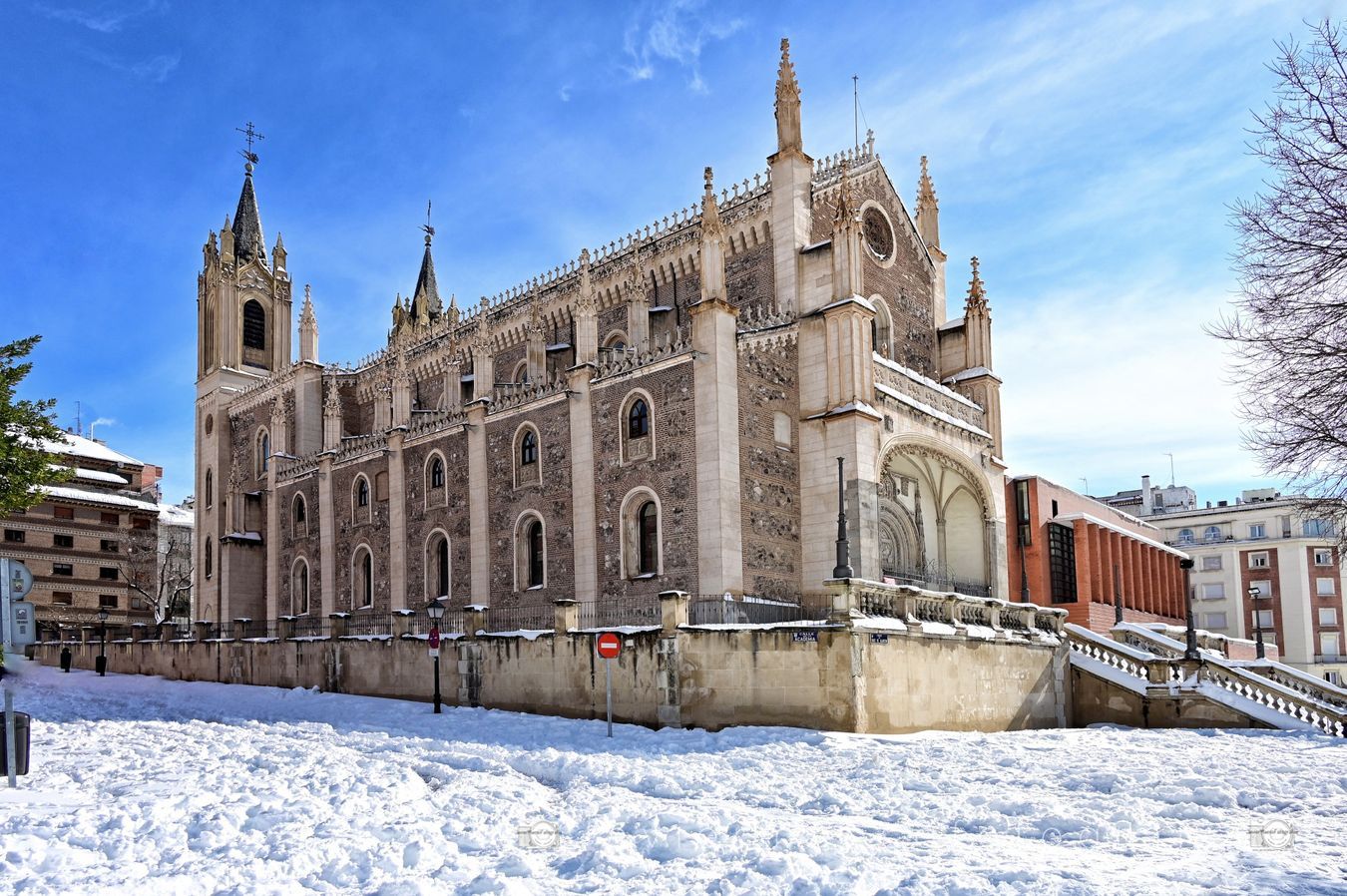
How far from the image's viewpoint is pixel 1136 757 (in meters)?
17.2

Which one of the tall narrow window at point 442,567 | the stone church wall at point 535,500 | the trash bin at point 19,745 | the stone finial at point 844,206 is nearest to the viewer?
the trash bin at point 19,745

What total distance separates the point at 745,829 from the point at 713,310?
728 inches

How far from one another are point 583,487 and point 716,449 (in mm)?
4850

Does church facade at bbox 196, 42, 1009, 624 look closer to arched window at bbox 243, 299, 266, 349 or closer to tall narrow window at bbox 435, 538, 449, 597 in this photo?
tall narrow window at bbox 435, 538, 449, 597

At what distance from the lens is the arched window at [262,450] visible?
153ft

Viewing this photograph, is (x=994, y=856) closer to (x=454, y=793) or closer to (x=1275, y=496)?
(x=454, y=793)

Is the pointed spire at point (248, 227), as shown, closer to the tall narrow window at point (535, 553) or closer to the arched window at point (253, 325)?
the arched window at point (253, 325)

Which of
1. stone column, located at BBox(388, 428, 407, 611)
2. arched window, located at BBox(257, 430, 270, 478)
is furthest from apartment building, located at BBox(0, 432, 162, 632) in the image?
stone column, located at BBox(388, 428, 407, 611)

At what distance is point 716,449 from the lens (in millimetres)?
26984

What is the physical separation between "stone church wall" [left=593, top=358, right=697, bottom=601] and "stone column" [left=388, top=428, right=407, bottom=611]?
9485mm

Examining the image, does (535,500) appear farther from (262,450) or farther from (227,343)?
(227,343)

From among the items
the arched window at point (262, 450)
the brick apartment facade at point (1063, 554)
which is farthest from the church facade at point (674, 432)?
the brick apartment facade at point (1063, 554)

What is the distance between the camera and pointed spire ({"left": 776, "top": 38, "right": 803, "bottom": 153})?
30.5 m

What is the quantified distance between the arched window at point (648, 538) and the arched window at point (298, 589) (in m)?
18.3
